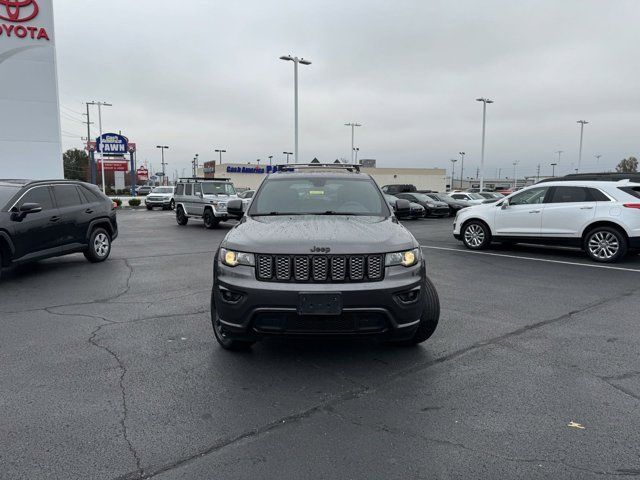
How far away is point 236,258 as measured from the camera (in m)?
4.05

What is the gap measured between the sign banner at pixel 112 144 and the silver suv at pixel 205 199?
91.6ft

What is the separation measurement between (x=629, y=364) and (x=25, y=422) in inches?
194

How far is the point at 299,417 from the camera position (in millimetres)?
3385

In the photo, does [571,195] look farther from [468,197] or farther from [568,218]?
[468,197]

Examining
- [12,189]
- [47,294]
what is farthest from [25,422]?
[12,189]

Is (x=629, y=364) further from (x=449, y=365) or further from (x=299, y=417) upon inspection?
(x=299, y=417)

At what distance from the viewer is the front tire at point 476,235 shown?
487 inches

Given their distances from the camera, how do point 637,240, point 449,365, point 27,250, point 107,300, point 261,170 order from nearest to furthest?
point 449,365 < point 107,300 < point 27,250 < point 637,240 < point 261,170

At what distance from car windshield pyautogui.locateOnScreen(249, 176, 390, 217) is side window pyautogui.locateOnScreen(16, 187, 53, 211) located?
16.8 feet

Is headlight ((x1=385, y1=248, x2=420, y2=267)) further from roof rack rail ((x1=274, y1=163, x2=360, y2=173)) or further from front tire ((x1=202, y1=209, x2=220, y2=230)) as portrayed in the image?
front tire ((x1=202, y1=209, x2=220, y2=230))

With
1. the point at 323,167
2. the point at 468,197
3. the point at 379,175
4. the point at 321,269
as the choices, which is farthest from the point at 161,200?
the point at 379,175

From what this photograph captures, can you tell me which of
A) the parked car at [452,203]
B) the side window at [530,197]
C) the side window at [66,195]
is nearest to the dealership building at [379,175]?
the parked car at [452,203]

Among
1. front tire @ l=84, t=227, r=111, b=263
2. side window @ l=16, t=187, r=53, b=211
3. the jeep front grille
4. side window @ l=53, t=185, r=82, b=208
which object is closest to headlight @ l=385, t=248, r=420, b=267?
the jeep front grille

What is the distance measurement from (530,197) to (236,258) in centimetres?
964
